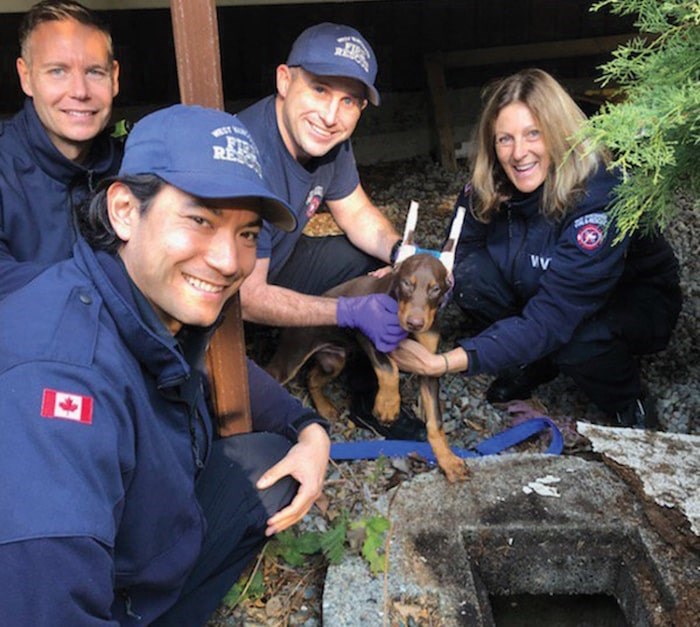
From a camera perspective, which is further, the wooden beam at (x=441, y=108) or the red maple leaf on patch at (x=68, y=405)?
the wooden beam at (x=441, y=108)

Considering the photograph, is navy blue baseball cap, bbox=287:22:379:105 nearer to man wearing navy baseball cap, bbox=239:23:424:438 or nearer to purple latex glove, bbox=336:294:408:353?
man wearing navy baseball cap, bbox=239:23:424:438

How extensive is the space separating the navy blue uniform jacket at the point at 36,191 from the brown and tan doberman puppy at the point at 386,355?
1288 mm

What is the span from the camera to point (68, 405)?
151cm

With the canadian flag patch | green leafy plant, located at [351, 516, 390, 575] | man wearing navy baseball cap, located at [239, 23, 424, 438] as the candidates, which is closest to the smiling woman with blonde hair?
man wearing navy baseball cap, located at [239, 23, 424, 438]

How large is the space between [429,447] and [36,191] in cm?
203

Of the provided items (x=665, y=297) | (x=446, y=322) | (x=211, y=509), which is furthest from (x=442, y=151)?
(x=211, y=509)

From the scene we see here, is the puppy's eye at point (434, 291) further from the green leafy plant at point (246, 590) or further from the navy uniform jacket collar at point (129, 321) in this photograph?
the navy uniform jacket collar at point (129, 321)

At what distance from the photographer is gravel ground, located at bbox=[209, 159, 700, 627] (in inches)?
110

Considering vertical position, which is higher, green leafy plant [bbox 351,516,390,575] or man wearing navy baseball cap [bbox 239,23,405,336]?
man wearing navy baseball cap [bbox 239,23,405,336]

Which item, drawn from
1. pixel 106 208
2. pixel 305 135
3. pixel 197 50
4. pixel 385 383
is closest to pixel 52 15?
pixel 305 135

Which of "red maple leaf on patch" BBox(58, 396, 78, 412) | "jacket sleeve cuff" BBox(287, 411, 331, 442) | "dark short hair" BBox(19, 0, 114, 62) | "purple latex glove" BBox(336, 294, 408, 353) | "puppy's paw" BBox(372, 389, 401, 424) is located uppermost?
"dark short hair" BBox(19, 0, 114, 62)

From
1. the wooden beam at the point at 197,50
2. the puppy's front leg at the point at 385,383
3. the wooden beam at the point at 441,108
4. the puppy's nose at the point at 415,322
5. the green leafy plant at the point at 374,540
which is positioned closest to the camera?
the wooden beam at the point at 197,50

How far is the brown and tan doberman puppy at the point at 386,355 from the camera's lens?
3.26m

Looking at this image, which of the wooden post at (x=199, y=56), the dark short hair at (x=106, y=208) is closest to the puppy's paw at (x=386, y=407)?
the wooden post at (x=199, y=56)
